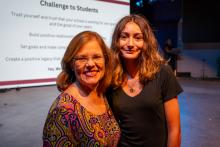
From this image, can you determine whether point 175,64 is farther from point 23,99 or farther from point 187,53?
point 23,99

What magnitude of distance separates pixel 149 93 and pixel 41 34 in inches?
41.5

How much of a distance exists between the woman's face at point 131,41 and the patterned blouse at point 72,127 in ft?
1.32

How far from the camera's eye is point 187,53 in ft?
31.9

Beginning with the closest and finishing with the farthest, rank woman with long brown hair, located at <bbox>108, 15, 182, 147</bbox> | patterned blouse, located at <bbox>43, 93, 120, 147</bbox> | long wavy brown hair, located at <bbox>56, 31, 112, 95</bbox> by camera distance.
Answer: patterned blouse, located at <bbox>43, 93, 120, 147</bbox> < long wavy brown hair, located at <bbox>56, 31, 112, 95</bbox> < woman with long brown hair, located at <bbox>108, 15, 182, 147</bbox>

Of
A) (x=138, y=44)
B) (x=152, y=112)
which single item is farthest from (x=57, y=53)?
(x=152, y=112)

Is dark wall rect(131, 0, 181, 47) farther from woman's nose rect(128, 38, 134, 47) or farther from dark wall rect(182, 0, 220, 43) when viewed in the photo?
woman's nose rect(128, 38, 134, 47)

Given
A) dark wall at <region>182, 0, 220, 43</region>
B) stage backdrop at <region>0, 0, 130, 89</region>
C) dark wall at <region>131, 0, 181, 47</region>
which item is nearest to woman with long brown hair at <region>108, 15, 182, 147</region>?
stage backdrop at <region>0, 0, 130, 89</region>

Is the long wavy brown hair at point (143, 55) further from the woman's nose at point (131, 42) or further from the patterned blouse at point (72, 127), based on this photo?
the patterned blouse at point (72, 127)

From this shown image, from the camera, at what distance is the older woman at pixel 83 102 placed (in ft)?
3.24

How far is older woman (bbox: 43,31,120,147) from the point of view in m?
0.99

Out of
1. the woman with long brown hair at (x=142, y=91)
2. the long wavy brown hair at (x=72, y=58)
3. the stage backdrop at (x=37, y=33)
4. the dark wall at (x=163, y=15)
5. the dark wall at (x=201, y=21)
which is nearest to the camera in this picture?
the long wavy brown hair at (x=72, y=58)

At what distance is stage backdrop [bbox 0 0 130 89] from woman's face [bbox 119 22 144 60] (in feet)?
2.68

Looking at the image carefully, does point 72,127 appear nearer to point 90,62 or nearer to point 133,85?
point 90,62

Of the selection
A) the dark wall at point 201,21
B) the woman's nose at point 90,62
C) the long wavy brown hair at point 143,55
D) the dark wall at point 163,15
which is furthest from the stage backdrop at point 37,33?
the dark wall at point 163,15
